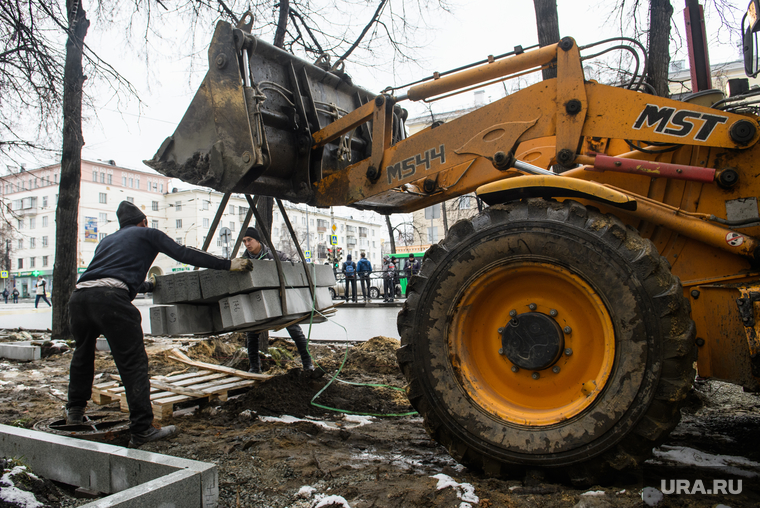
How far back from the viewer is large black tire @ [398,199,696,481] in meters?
2.48

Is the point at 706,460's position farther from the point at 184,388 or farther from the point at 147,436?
the point at 184,388

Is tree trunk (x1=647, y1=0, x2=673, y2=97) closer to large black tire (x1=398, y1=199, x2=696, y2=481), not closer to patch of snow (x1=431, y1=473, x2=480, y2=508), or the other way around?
large black tire (x1=398, y1=199, x2=696, y2=481)

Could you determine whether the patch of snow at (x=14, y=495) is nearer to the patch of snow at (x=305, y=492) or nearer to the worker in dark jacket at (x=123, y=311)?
the worker in dark jacket at (x=123, y=311)

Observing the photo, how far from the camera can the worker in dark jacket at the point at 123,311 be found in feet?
12.9

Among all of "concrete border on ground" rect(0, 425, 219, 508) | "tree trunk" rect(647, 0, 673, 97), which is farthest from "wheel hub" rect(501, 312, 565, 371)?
"tree trunk" rect(647, 0, 673, 97)

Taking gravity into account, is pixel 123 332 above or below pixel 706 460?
above

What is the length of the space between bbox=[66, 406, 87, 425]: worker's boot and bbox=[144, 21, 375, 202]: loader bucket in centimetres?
224

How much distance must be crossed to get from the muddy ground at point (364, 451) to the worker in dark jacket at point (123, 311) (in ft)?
1.25

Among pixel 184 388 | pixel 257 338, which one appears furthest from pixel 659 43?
pixel 184 388

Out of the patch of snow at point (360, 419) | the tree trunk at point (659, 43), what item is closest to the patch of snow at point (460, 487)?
the patch of snow at point (360, 419)

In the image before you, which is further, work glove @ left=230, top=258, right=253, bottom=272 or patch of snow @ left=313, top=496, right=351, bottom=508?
work glove @ left=230, top=258, right=253, bottom=272

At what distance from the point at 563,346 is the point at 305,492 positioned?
1.69 m

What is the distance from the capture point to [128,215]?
450 centimetres

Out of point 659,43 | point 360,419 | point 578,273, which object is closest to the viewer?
point 578,273
